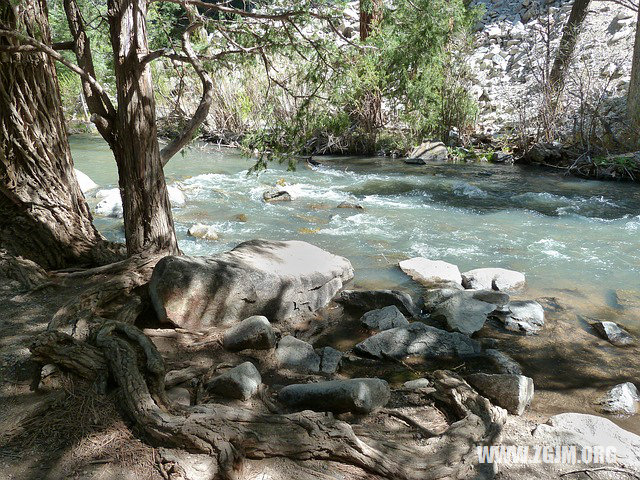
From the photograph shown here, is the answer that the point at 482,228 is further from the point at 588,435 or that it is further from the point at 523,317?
the point at 588,435

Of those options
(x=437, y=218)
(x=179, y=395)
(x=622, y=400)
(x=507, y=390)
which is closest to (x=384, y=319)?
(x=507, y=390)

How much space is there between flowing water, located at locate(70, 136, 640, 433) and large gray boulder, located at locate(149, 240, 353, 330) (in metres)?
0.95

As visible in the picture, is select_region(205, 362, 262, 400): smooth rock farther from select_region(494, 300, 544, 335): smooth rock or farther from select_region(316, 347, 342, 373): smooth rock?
select_region(494, 300, 544, 335): smooth rock

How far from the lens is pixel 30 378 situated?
272cm

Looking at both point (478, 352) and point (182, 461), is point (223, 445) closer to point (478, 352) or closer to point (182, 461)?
point (182, 461)

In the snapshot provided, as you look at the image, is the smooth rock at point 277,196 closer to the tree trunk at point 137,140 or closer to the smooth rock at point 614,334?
Answer: the tree trunk at point 137,140

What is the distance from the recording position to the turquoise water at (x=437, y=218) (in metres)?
6.16

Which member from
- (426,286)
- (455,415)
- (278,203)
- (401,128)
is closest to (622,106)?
(401,128)

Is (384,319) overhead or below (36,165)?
below

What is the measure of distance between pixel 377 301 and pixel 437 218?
3.99 metres

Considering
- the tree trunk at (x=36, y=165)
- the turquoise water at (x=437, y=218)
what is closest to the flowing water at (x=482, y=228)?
the turquoise water at (x=437, y=218)

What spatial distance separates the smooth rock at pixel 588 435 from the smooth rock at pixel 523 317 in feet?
5.10

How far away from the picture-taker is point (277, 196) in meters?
9.31

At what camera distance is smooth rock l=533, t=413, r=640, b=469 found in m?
2.58
